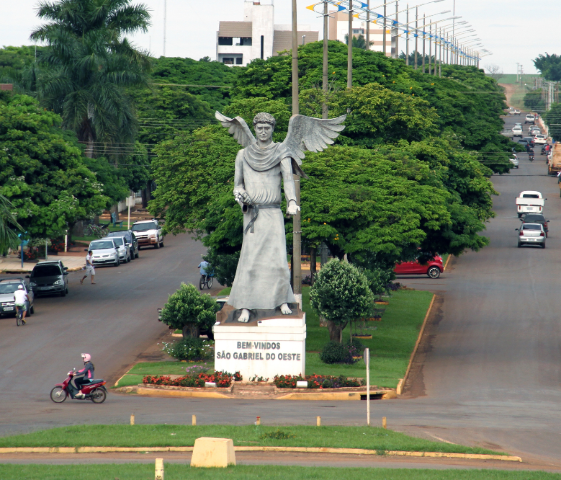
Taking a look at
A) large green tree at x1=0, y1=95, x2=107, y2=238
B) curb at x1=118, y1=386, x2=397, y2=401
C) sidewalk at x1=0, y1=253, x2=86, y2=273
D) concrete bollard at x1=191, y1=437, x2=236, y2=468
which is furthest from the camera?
sidewalk at x1=0, y1=253, x2=86, y2=273

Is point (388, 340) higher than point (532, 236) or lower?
lower

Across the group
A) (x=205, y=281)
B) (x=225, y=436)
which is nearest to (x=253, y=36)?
(x=205, y=281)

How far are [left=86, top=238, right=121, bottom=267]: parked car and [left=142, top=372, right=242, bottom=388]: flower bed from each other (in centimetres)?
3009

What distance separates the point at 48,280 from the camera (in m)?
41.6

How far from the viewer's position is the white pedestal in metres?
23.2

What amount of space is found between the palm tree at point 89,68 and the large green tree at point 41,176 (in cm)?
845

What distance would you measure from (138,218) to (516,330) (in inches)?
1902

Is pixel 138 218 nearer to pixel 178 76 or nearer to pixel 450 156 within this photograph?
pixel 178 76

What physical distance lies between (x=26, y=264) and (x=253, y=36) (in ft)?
331

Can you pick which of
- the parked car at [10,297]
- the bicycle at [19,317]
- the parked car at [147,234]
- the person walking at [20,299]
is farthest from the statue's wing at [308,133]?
the parked car at [147,234]

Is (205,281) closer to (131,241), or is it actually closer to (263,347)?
(131,241)

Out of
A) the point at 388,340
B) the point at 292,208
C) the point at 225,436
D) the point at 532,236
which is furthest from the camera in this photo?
the point at 532,236

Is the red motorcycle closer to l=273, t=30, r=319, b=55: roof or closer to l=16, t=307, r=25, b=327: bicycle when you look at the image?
l=16, t=307, r=25, b=327: bicycle

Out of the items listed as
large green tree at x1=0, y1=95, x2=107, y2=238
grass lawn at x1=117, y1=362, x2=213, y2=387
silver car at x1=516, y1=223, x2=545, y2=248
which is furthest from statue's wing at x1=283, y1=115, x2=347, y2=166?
silver car at x1=516, y1=223, x2=545, y2=248
